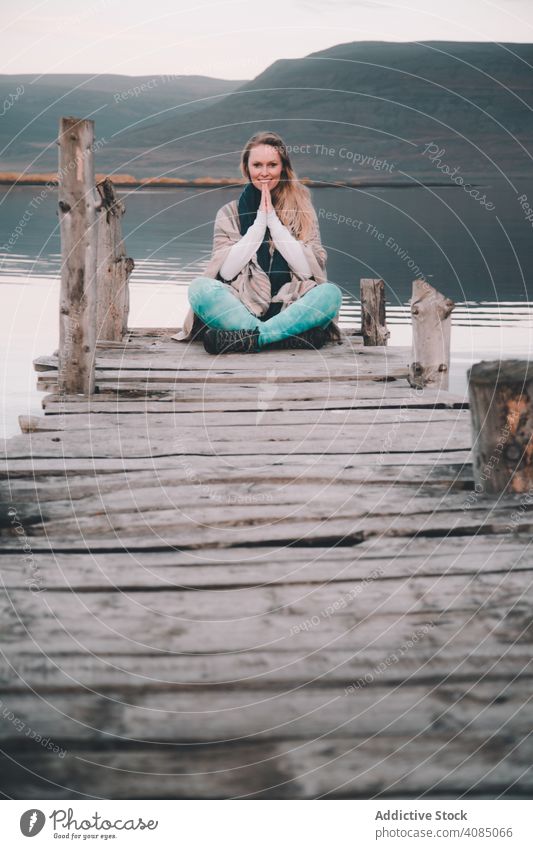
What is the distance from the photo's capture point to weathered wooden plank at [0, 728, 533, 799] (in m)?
3.04

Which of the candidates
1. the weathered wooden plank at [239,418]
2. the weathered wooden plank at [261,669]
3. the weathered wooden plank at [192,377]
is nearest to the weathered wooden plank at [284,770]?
the weathered wooden plank at [261,669]

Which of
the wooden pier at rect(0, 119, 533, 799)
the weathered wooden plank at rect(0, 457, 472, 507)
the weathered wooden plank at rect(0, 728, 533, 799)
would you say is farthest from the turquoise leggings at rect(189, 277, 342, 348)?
the weathered wooden plank at rect(0, 728, 533, 799)

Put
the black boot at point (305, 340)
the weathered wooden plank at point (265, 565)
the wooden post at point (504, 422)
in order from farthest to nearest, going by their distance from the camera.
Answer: the black boot at point (305, 340) < the wooden post at point (504, 422) < the weathered wooden plank at point (265, 565)

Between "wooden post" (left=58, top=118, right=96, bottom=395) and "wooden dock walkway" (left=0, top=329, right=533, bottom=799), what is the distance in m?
1.27

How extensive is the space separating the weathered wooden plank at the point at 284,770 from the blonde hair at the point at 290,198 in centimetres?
624

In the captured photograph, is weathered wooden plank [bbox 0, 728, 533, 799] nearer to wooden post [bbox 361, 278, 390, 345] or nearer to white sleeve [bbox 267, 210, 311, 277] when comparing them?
white sleeve [bbox 267, 210, 311, 277]

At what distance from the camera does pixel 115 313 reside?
9.70 m

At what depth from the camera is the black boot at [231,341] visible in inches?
336

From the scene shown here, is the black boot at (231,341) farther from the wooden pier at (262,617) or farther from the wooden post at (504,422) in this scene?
the wooden post at (504,422)

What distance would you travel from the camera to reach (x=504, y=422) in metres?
4.64

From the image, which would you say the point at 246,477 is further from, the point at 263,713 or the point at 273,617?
the point at 263,713

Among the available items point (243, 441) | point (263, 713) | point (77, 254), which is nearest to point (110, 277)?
point (77, 254)

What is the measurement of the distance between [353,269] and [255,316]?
16.8m

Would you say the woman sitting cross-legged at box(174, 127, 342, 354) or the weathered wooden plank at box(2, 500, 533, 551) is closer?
the weathered wooden plank at box(2, 500, 533, 551)
